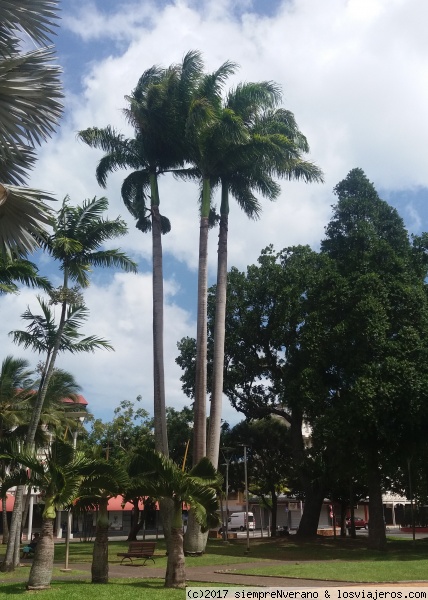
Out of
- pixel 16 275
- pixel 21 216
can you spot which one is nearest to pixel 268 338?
pixel 16 275

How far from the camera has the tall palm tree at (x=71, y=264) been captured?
76.4 ft

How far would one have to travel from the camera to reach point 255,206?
34.1 m

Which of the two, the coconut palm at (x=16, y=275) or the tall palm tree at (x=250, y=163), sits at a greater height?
the tall palm tree at (x=250, y=163)

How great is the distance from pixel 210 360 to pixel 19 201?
32.3 m

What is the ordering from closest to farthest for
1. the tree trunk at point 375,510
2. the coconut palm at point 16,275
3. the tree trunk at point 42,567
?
the tree trunk at point 42,567 < the coconut palm at point 16,275 < the tree trunk at point 375,510

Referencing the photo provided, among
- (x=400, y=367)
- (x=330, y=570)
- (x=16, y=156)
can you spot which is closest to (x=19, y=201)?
(x=16, y=156)

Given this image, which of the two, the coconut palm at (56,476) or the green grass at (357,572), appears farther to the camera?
the green grass at (357,572)

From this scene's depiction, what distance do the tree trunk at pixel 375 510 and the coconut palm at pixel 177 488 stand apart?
19.1m

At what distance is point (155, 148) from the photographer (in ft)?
107

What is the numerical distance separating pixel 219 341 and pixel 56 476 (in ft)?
48.2

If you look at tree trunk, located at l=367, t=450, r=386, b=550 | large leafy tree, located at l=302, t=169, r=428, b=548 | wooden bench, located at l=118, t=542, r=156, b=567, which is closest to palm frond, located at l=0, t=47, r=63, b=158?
wooden bench, located at l=118, t=542, r=156, b=567

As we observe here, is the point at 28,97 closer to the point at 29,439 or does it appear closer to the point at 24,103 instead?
the point at 24,103

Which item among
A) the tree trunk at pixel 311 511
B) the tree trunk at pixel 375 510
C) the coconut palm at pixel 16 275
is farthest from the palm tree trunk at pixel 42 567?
the tree trunk at pixel 311 511

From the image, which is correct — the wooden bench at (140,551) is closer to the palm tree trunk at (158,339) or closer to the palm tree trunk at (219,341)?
the palm tree trunk at (158,339)
